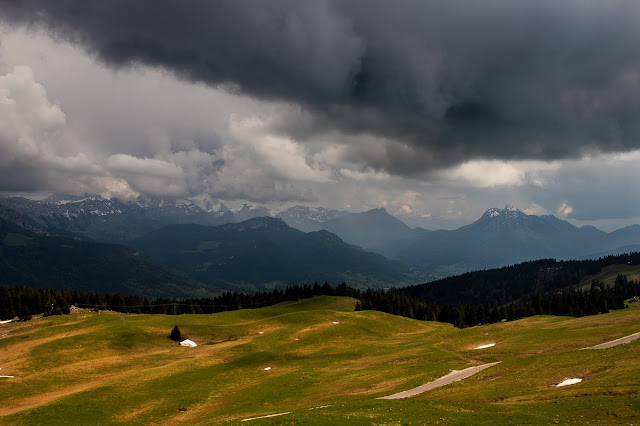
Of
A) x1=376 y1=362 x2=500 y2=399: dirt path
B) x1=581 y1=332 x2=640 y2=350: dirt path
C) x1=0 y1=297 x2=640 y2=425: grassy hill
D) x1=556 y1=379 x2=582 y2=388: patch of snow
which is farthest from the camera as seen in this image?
x1=581 y1=332 x2=640 y2=350: dirt path

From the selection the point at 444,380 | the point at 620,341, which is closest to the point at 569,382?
the point at 444,380

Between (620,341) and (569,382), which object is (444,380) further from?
(620,341)

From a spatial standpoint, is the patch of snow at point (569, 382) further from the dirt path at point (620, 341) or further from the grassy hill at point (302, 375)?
the dirt path at point (620, 341)

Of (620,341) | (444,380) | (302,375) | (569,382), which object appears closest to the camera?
(569,382)

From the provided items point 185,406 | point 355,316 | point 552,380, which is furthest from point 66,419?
point 355,316

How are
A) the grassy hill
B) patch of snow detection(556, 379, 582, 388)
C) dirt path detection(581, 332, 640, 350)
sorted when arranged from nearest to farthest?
the grassy hill → patch of snow detection(556, 379, 582, 388) → dirt path detection(581, 332, 640, 350)

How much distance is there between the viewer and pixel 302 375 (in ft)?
198

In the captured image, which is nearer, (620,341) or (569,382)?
(569,382)

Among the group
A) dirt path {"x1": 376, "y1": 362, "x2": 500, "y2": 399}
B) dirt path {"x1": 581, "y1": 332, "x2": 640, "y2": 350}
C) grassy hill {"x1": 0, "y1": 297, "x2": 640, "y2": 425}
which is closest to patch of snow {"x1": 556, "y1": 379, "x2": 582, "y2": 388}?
grassy hill {"x1": 0, "y1": 297, "x2": 640, "y2": 425}

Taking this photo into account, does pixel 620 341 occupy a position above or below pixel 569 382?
below

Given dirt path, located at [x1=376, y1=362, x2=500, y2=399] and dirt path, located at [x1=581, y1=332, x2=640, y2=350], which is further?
dirt path, located at [x1=581, y1=332, x2=640, y2=350]

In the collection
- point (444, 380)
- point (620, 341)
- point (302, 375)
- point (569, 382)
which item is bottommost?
point (302, 375)

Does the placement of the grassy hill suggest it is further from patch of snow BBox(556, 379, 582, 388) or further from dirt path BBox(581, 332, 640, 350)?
dirt path BBox(581, 332, 640, 350)

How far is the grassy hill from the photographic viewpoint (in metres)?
33.1
